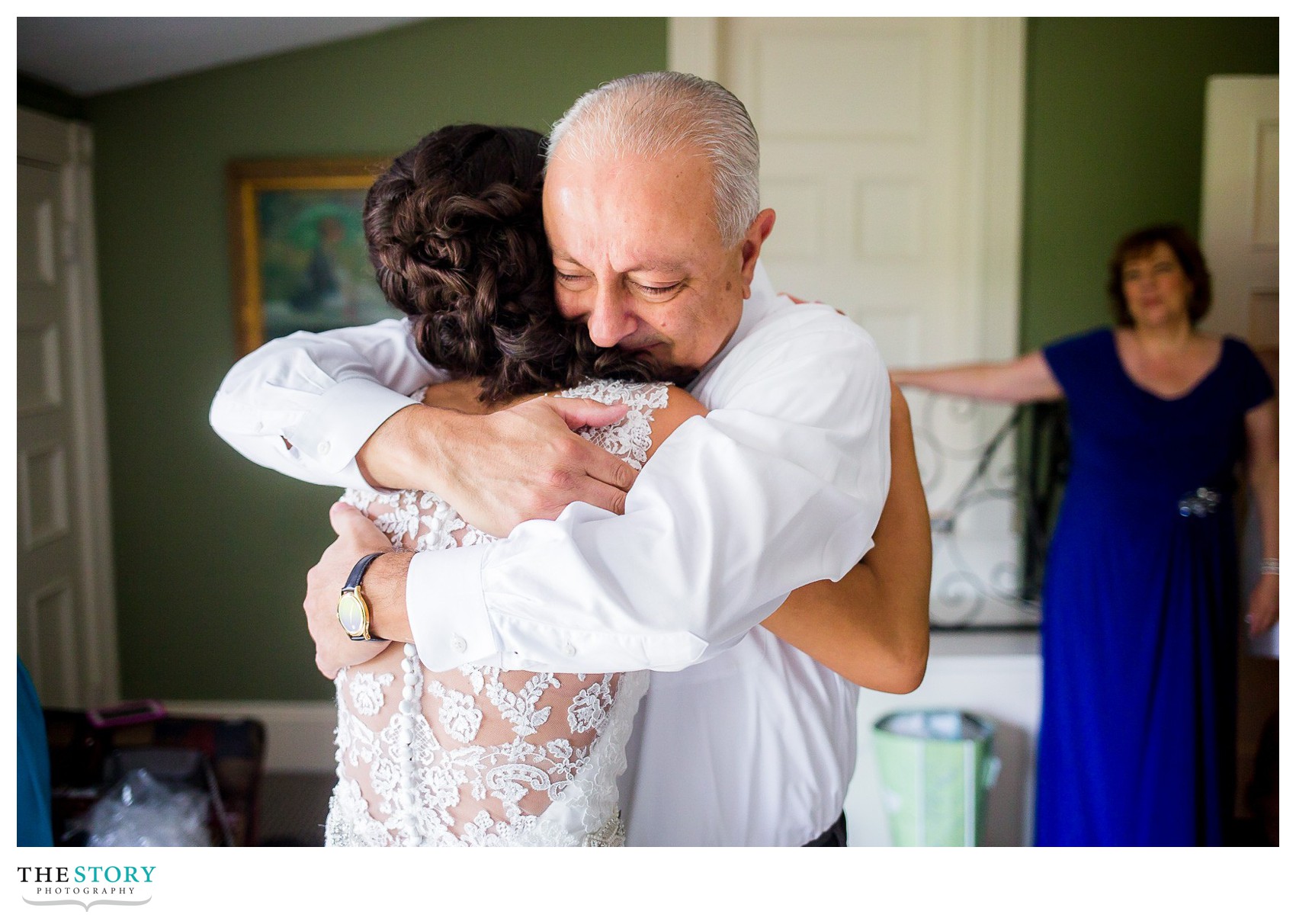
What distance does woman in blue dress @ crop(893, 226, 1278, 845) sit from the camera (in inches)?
83.7

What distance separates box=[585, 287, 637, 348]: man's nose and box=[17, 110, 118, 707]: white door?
1452 millimetres

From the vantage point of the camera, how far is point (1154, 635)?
216 centimetres

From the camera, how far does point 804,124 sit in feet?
8.55

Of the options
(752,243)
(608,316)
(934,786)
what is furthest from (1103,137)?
(608,316)

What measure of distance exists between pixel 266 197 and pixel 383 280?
1835 millimetres

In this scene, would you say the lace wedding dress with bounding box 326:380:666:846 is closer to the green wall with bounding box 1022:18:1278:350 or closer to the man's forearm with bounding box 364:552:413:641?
the man's forearm with bounding box 364:552:413:641

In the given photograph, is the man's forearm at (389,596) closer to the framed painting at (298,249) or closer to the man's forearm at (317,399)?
the man's forearm at (317,399)

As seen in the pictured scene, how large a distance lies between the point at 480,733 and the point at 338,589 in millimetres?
176

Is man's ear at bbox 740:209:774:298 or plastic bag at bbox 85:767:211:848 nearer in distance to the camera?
man's ear at bbox 740:209:774:298

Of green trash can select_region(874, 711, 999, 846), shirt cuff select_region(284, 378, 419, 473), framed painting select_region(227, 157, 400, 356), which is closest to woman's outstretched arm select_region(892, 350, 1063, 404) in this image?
green trash can select_region(874, 711, 999, 846)

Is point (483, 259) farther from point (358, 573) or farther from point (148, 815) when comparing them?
point (148, 815)

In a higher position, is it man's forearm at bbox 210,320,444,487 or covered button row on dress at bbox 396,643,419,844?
man's forearm at bbox 210,320,444,487
